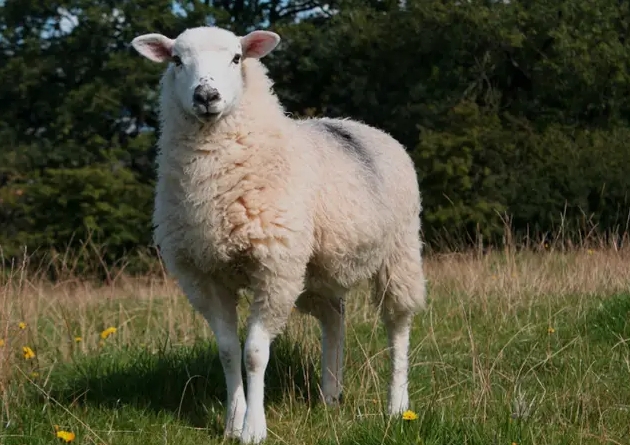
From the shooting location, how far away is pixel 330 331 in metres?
4.77

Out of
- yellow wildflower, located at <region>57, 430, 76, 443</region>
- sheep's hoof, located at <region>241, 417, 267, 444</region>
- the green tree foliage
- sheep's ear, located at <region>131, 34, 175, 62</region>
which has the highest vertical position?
sheep's ear, located at <region>131, 34, 175, 62</region>

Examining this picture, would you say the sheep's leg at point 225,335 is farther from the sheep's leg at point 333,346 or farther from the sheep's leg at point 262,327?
the sheep's leg at point 333,346

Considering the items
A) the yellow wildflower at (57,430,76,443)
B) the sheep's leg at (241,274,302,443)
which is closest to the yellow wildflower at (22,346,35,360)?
the yellow wildflower at (57,430,76,443)

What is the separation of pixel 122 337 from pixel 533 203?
577 inches

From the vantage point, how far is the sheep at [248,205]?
3.81m

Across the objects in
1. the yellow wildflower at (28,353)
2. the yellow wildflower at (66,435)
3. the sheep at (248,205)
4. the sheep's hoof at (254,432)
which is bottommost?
the yellow wildflower at (28,353)

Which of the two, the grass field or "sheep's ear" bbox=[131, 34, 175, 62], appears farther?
"sheep's ear" bbox=[131, 34, 175, 62]

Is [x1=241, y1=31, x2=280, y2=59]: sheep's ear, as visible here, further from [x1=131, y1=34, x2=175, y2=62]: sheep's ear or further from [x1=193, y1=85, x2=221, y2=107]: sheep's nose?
[x1=193, y1=85, x2=221, y2=107]: sheep's nose

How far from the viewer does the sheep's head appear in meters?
3.75

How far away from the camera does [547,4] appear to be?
2394 centimetres

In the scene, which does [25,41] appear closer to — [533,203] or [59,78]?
[59,78]

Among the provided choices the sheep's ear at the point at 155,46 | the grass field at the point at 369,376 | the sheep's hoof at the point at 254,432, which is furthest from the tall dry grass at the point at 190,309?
the sheep's ear at the point at 155,46

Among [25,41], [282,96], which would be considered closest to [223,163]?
[282,96]

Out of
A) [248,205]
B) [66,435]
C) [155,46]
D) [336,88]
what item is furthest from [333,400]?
[336,88]
